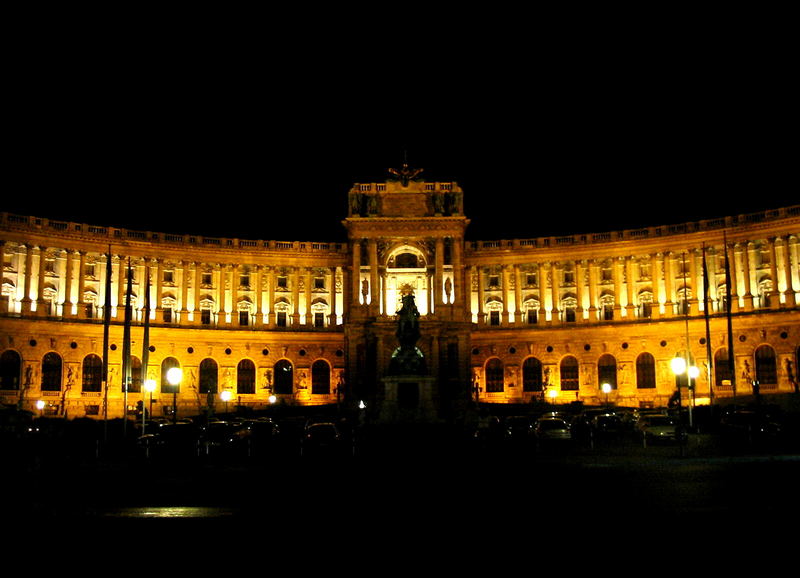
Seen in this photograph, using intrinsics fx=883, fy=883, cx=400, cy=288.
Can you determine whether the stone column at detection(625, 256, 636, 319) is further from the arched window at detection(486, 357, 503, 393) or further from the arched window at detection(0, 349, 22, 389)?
the arched window at detection(0, 349, 22, 389)

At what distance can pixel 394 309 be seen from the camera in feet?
289

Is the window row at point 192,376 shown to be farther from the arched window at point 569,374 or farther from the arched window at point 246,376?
the arched window at point 569,374

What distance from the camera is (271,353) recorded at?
8869 centimetres

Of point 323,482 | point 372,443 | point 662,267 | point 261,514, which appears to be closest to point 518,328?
point 662,267

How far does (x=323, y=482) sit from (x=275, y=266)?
6774 cm

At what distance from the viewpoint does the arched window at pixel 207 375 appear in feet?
279

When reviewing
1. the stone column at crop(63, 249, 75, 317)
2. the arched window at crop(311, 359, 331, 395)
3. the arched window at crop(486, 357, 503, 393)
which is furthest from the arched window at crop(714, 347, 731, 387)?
the stone column at crop(63, 249, 75, 317)

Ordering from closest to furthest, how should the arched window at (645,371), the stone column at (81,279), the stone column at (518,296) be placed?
the stone column at (81,279), the arched window at (645,371), the stone column at (518,296)

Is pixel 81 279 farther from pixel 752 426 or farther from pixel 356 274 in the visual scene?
pixel 752 426

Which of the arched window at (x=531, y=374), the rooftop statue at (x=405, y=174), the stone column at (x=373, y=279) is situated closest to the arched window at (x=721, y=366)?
the arched window at (x=531, y=374)

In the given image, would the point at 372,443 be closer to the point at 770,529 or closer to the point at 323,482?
the point at 323,482

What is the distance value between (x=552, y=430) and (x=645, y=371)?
43.0 meters

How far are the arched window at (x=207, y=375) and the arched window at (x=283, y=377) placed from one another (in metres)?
5.99

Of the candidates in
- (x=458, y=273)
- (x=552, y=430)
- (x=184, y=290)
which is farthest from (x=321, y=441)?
(x=184, y=290)
